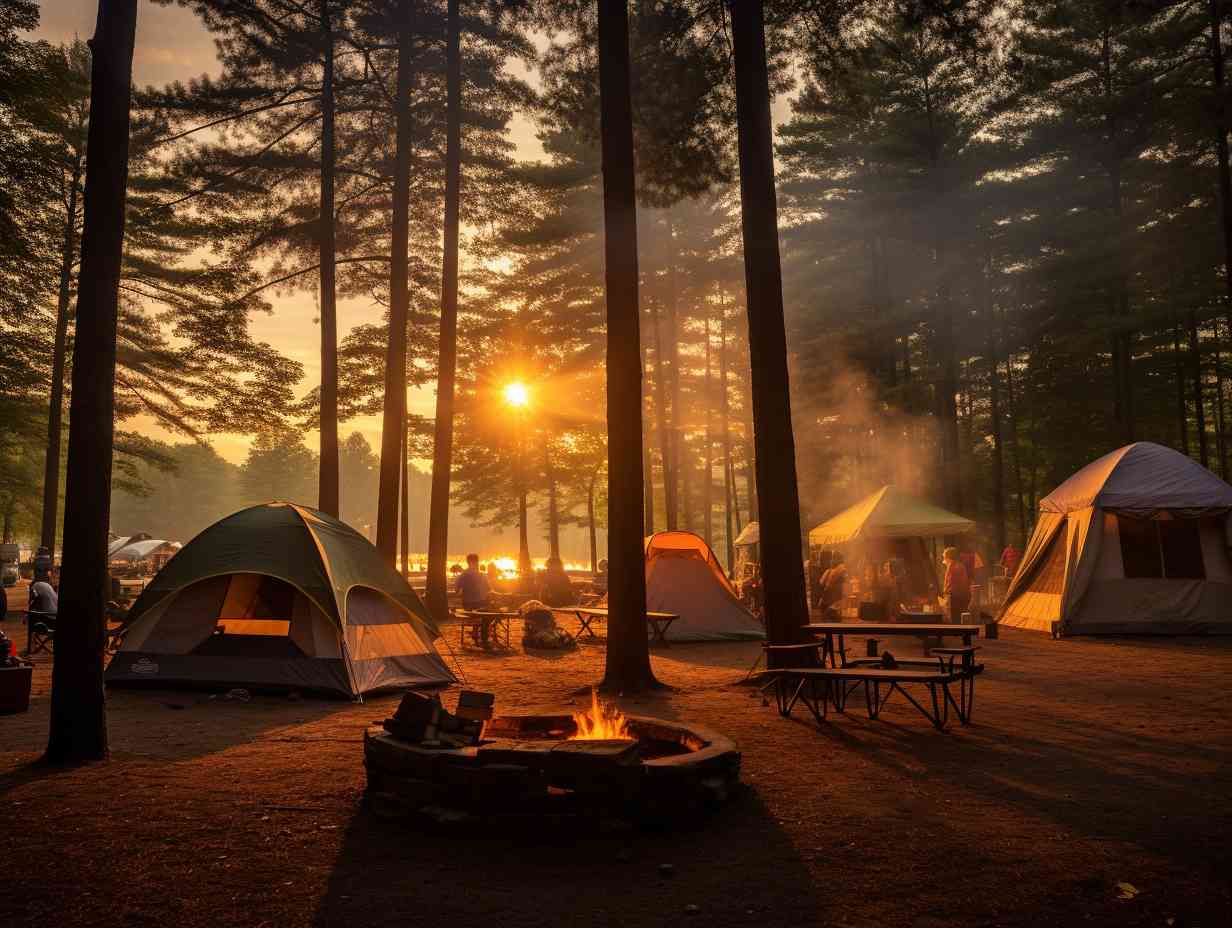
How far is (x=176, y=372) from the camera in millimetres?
25484

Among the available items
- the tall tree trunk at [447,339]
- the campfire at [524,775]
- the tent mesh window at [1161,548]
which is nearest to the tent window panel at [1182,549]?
the tent mesh window at [1161,548]

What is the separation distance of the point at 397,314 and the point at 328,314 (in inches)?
57.9

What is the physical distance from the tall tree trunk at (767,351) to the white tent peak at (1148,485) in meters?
8.90

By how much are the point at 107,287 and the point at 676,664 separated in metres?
8.83

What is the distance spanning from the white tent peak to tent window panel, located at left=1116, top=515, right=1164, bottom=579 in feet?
1.63

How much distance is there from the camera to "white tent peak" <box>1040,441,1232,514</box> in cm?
1554

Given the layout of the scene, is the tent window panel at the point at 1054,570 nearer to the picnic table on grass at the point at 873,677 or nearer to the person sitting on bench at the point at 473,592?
the picnic table on grass at the point at 873,677

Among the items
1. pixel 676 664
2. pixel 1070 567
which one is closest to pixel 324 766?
pixel 676 664

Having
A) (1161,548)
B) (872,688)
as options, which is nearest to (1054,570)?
(1161,548)

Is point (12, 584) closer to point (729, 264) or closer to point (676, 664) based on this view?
point (729, 264)

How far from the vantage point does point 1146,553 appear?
15.9 metres

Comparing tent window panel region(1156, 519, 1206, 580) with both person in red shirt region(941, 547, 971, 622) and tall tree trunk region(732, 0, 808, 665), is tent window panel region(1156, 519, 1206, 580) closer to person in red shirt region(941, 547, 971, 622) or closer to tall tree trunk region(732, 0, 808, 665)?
person in red shirt region(941, 547, 971, 622)

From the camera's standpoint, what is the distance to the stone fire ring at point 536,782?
15.8ft

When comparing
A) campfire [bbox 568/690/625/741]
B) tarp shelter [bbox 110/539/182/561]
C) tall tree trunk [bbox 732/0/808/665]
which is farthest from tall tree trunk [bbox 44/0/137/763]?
tarp shelter [bbox 110/539/182/561]
